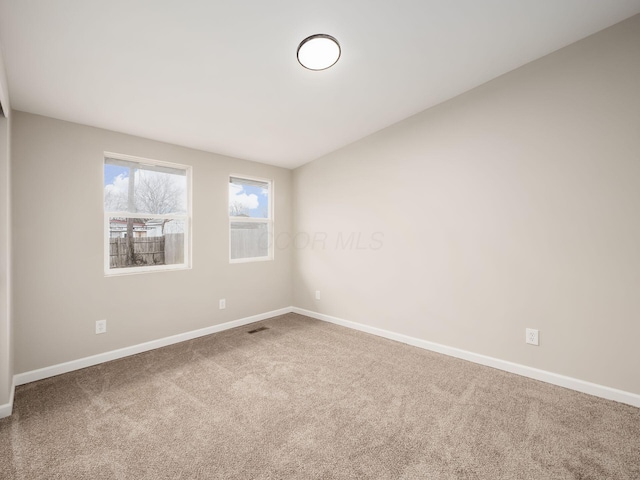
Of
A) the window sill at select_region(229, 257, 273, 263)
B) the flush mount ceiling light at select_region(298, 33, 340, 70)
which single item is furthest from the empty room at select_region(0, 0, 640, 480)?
the window sill at select_region(229, 257, 273, 263)

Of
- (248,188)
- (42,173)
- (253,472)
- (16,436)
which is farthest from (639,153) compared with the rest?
(42,173)

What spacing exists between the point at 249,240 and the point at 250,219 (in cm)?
30

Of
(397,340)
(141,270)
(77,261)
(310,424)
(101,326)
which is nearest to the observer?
(310,424)

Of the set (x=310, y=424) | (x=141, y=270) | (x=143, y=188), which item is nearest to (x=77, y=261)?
(x=141, y=270)

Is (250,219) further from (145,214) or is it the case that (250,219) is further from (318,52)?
(318,52)

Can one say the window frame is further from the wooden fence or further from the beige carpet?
the beige carpet

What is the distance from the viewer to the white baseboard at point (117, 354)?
Result: 2400 millimetres

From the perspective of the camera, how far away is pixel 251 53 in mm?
2070

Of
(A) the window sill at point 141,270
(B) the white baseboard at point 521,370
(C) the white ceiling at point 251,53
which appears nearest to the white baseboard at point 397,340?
(B) the white baseboard at point 521,370

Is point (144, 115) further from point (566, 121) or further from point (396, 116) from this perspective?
point (566, 121)

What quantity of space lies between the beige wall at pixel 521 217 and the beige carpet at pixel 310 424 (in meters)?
0.44

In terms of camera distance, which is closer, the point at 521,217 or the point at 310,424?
the point at 310,424

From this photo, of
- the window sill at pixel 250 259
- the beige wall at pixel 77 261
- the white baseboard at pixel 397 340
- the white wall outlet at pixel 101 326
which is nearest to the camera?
the white baseboard at pixel 397 340

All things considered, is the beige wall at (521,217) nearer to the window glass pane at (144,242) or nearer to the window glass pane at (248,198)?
the window glass pane at (248,198)
